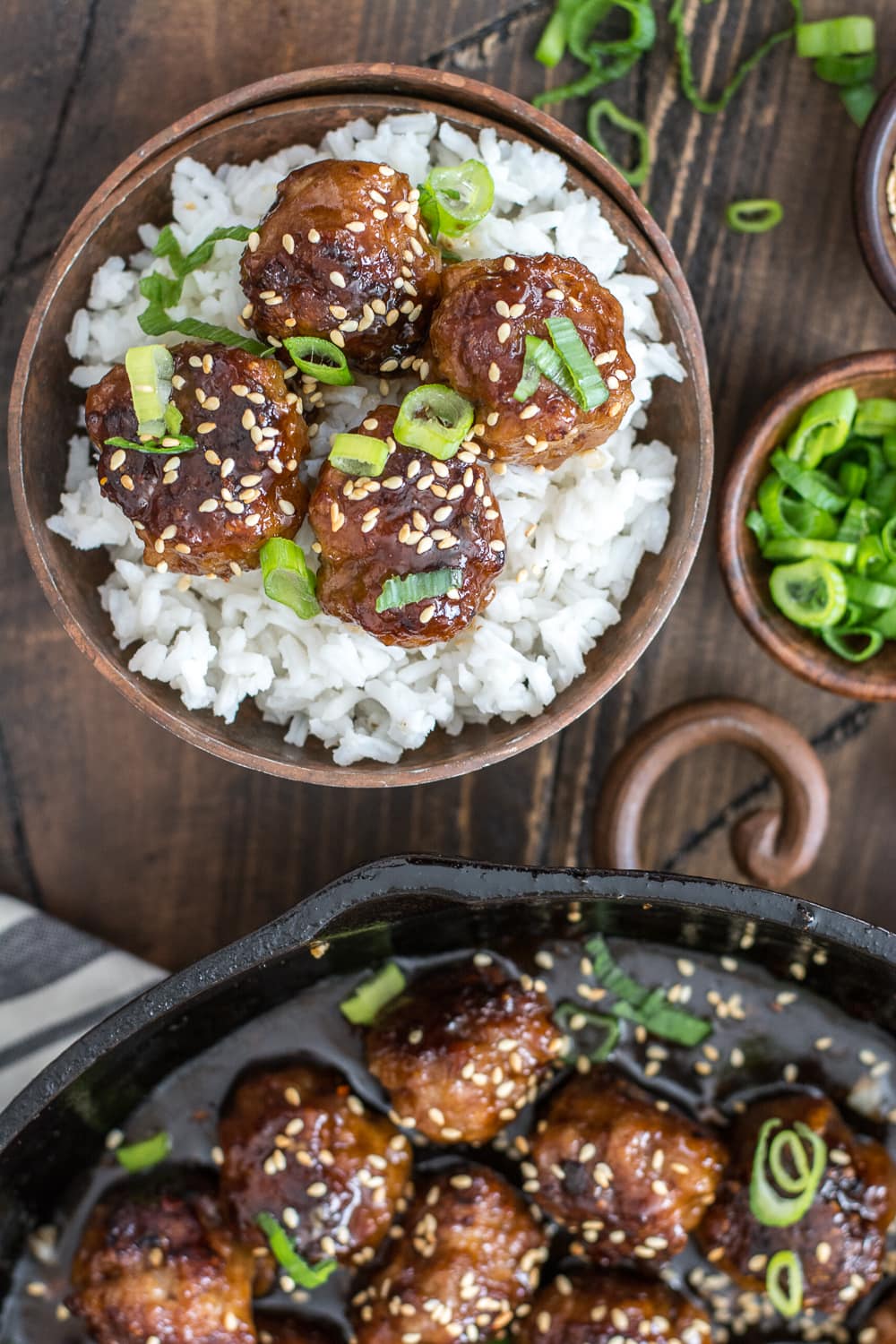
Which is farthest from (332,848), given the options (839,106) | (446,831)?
(839,106)

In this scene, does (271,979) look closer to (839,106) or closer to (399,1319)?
(399,1319)

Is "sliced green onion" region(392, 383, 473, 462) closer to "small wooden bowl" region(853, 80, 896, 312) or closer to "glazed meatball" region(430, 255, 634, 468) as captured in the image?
"glazed meatball" region(430, 255, 634, 468)

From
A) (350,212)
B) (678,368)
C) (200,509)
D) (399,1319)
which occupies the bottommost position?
(399,1319)

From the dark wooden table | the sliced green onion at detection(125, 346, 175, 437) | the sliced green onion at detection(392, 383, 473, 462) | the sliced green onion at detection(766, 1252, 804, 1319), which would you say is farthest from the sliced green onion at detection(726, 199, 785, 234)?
the sliced green onion at detection(766, 1252, 804, 1319)

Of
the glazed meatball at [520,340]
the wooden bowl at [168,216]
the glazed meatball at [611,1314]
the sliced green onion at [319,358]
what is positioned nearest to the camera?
the glazed meatball at [520,340]

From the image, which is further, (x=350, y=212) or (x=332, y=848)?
(x=332, y=848)

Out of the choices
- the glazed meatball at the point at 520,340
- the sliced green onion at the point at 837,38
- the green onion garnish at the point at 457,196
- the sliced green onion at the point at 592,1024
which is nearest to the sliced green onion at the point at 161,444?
the glazed meatball at the point at 520,340

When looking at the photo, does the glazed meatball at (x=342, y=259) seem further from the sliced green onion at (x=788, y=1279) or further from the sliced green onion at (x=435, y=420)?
the sliced green onion at (x=788, y=1279)
